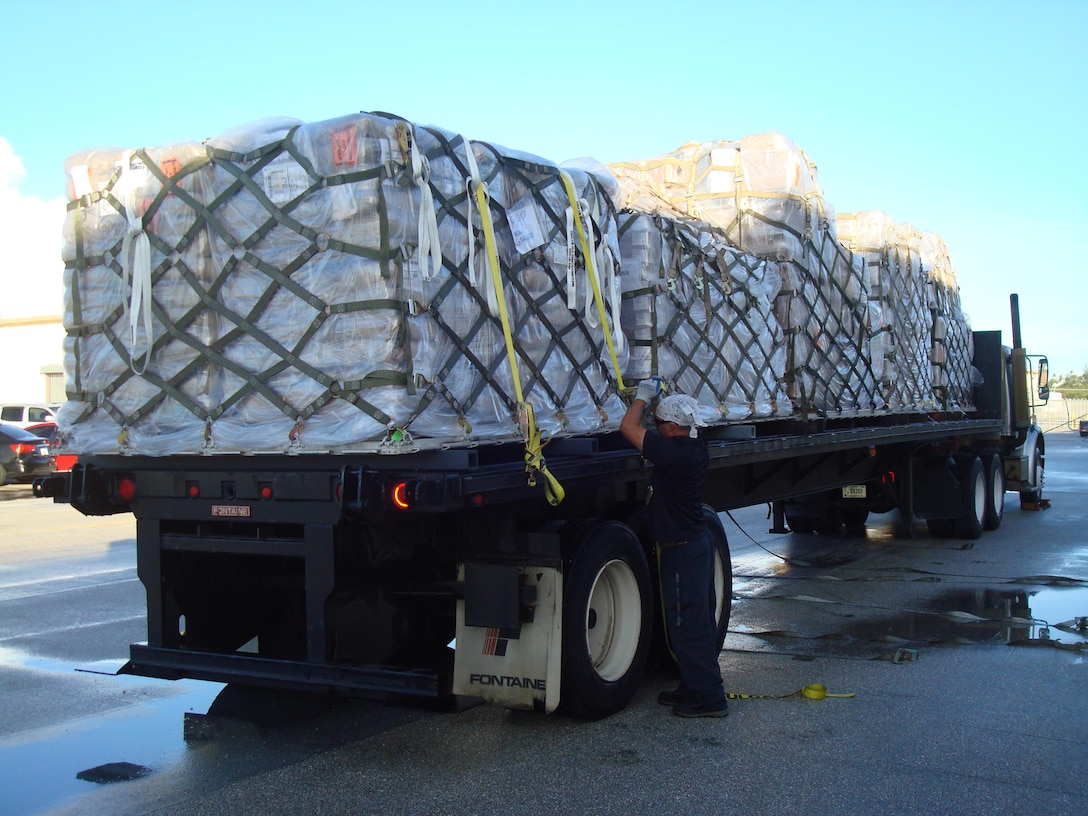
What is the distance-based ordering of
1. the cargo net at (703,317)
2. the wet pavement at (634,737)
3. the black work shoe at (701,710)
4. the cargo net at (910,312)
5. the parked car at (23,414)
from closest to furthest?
the wet pavement at (634,737) < the black work shoe at (701,710) < the cargo net at (703,317) < the cargo net at (910,312) < the parked car at (23,414)

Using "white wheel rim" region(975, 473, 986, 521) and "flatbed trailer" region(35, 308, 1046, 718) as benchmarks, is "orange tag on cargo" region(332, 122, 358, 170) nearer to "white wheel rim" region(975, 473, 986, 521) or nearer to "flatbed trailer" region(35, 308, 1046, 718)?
"flatbed trailer" region(35, 308, 1046, 718)

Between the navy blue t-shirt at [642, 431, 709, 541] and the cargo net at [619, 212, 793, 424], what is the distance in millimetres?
962

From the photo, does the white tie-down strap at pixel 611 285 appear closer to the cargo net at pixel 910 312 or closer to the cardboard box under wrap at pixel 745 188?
the cardboard box under wrap at pixel 745 188

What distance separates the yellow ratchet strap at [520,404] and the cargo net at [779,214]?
128 inches

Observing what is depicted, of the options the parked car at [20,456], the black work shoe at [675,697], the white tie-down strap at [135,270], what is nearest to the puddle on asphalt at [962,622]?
the black work shoe at [675,697]

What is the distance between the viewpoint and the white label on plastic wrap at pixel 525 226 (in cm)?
565

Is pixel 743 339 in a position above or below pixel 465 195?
below

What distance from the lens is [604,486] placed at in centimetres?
625

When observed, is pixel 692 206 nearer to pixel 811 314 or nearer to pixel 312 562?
pixel 811 314

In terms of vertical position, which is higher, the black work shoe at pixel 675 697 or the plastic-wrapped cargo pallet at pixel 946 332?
the plastic-wrapped cargo pallet at pixel 946 332

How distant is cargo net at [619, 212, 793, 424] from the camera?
22.7 ft

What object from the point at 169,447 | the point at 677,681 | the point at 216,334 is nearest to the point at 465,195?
the point at 216,334

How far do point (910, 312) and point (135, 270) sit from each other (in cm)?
921

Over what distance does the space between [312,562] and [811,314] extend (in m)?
5.75
